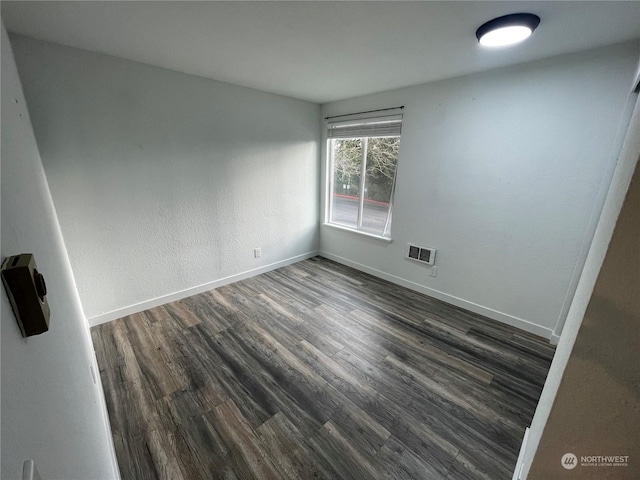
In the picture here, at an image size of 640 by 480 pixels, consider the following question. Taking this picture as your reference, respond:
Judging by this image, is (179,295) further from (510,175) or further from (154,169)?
(510,175)

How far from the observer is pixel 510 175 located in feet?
7.52

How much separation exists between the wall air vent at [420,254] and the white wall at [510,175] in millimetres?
70

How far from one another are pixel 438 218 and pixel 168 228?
2.80 metres

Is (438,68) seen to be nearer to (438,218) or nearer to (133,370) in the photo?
(438,218)

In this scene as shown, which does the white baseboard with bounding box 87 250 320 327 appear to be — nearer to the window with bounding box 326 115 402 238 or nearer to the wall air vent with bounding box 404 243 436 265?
the window with bounding box 326 115 402 238

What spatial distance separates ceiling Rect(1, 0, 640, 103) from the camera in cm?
138

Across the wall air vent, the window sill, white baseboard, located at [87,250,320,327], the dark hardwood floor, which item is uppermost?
the window sill

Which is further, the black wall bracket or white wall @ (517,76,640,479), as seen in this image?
white wall @ (517,76,640,479)

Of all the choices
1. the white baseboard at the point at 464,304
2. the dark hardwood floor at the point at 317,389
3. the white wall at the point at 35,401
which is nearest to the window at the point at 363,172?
the white baseboard at the point at 464,304

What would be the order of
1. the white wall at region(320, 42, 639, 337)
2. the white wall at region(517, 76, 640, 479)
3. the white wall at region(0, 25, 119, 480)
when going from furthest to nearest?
the white wall at region(320, 42, 639, 337), the white wall at region(517, 76, 640, 479), the white wall at region(0, 25, 119, 480)

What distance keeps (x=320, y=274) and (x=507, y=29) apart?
2.89m

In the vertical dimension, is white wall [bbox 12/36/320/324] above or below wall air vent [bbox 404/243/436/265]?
above

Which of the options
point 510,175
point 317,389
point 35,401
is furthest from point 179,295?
point 510,175

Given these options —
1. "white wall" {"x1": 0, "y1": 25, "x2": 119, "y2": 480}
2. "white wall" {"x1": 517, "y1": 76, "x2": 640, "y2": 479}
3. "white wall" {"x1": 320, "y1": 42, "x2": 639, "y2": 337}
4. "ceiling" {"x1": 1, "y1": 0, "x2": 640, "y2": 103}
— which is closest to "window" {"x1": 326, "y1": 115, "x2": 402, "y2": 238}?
"white wall" {"x1": 320, "y1": 42, "x2": 639, "y2": 337}
